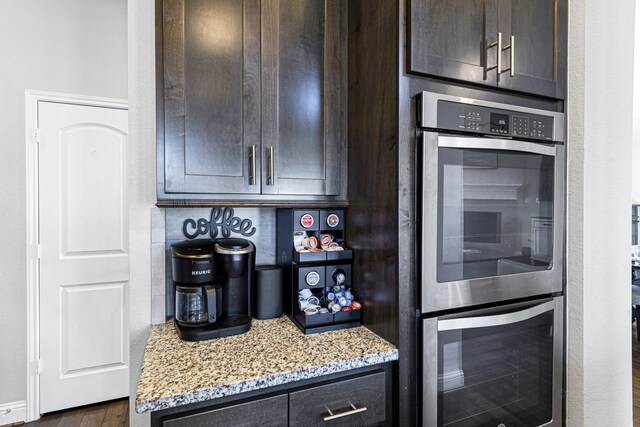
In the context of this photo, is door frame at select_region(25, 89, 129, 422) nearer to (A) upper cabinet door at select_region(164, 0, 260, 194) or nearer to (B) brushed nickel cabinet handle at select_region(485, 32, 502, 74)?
(A) upper cabinet door at select_region(164, 0, 260, 194)

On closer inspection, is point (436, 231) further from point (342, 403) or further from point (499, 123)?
point (342, 403)

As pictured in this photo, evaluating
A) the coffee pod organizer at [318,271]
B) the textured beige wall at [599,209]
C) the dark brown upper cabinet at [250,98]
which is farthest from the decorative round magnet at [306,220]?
the textured beige wall at [599,209]

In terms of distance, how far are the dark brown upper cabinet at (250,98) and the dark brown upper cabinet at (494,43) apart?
374 mm

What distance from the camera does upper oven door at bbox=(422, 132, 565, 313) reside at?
1.18 m

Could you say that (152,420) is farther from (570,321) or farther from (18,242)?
(18,242)

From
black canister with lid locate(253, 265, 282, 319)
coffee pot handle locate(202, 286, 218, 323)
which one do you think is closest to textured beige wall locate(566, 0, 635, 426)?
black canister with lid locate(253, 265, 282, 319)

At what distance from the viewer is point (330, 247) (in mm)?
1458

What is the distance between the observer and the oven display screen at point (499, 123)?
1.28 metres

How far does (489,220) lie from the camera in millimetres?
1299

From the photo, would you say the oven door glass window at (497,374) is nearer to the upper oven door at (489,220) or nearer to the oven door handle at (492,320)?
the oven door handle at (492,320)

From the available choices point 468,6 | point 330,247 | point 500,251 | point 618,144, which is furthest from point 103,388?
point 618,144

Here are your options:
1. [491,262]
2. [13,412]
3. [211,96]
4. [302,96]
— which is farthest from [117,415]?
A: [491,262]

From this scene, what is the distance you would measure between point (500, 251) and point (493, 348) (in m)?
0.37

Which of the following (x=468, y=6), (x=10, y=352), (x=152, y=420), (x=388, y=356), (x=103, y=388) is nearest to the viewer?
(x=152, y=420)
